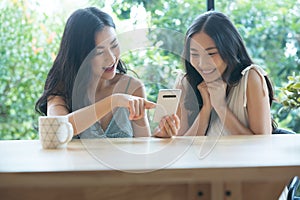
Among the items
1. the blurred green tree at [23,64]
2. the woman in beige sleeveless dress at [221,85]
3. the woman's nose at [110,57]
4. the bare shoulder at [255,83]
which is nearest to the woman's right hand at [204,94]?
the woman in beige sleeveless dress at [221,85]

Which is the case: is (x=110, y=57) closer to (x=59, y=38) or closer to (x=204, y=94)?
(x=204, y=94)

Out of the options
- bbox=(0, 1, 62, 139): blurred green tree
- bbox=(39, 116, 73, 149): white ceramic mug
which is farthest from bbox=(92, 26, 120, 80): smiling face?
bbox=(0, 1, 62, 139): blurred green tree

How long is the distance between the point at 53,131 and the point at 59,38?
5.09ft

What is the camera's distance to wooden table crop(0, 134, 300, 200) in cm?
96

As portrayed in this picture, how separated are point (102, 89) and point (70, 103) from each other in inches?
5.3

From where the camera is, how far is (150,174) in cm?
95

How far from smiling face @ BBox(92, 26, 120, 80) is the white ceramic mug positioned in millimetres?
358

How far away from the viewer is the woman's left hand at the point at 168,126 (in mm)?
1502

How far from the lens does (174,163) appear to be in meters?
1.02

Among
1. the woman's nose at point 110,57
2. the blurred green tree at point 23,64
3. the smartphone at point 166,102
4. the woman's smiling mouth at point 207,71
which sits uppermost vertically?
the woman's nose at point 110,57

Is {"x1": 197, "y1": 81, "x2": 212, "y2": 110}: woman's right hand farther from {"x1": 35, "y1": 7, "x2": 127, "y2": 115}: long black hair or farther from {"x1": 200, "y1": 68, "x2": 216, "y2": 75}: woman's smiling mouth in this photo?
{"x1": 35, "y1": 7, "x2": 127, "y2": 115}: long black hair

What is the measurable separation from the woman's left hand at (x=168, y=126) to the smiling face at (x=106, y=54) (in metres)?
0.28

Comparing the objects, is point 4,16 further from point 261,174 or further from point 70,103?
point 261,174

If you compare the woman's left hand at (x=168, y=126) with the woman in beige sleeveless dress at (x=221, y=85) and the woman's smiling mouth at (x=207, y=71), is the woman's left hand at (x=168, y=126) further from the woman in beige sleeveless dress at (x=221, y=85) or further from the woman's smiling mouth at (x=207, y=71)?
the woman's smiling mouth at (x=207, y=71)
